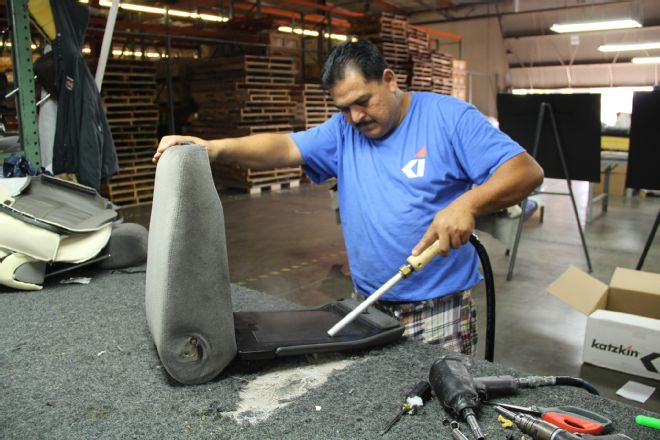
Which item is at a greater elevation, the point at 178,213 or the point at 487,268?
the point at 178,213

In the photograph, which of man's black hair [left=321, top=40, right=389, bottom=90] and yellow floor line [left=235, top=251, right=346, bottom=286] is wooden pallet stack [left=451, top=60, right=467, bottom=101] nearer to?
yellow floor line [left=235, top=251, right=346, bottom=286]

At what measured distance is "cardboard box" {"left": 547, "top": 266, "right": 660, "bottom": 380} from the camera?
323 centimetres

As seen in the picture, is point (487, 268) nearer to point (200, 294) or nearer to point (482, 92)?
point (200, 294)

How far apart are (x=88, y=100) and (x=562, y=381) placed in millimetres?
3893

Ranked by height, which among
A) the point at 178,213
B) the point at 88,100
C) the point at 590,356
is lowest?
the point at 590,356

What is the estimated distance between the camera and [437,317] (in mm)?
2018

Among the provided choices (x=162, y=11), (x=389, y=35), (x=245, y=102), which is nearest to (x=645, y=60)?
(x=389, y=35)

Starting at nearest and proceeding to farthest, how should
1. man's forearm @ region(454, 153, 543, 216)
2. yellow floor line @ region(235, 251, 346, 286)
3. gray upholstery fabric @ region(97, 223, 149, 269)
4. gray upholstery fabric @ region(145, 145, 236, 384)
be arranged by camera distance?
gray upholstery fabric @ region(145, 145, 236, 384)
man's forearm @ region(454, 153, 543, 216)
gray upholstery fabric @ region(97, 223, 149, 269)
yellow floor line @ region(235, 251, 346, 286)

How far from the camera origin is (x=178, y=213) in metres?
1.22

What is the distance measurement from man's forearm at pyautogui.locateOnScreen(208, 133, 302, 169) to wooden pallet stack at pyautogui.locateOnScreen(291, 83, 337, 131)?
8.95m

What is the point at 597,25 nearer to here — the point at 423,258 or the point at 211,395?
the point at 423,258

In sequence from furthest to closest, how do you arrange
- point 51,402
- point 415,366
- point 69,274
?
point 69,274 → point 415,366 → point 51,402

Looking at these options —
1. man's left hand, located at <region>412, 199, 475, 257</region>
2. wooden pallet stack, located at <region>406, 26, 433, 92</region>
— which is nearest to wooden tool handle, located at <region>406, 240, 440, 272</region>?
man's left hand, located at <region>412, 199, 475, 257</region>

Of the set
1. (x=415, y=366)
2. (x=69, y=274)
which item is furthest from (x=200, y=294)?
(x=69, y=274)
